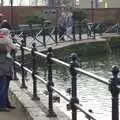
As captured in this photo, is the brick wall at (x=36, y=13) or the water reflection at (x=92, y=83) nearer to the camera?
the water reflection at (x=92, y=83)

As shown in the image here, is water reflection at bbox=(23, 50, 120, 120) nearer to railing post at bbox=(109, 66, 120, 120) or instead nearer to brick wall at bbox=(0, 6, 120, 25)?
railing post at bbox=(109, 66, 120, 120)

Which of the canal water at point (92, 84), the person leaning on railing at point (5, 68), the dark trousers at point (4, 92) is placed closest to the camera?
the person leaning on railing at point (5, 68)

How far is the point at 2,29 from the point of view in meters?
8.58

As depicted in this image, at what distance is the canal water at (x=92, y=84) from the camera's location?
10455 millimetres

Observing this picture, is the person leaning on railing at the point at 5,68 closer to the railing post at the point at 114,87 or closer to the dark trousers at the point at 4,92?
the dark trousers at the point at 4,92

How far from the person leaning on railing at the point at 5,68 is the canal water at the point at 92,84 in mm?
923

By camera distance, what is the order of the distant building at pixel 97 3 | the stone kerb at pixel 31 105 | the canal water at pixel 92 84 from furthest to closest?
the distant building at pixel 97 3
the canal water at pixel 92 84
the stone kerb at pixel 31 105

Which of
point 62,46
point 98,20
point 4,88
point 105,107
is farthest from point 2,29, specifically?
point 98,20

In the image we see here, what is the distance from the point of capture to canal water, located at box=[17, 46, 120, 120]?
10.5m

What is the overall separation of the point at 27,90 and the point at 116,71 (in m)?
5.26

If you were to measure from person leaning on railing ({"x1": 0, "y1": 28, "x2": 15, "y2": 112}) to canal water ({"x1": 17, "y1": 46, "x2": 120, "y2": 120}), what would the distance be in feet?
3.03

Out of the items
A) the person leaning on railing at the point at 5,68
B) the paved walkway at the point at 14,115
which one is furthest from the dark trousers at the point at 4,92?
the paved walkway at the point at 14,115

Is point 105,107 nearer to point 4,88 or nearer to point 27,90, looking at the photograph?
point 27,90

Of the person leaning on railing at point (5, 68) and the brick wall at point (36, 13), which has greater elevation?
the person leaning on railing at point (5, 68)
